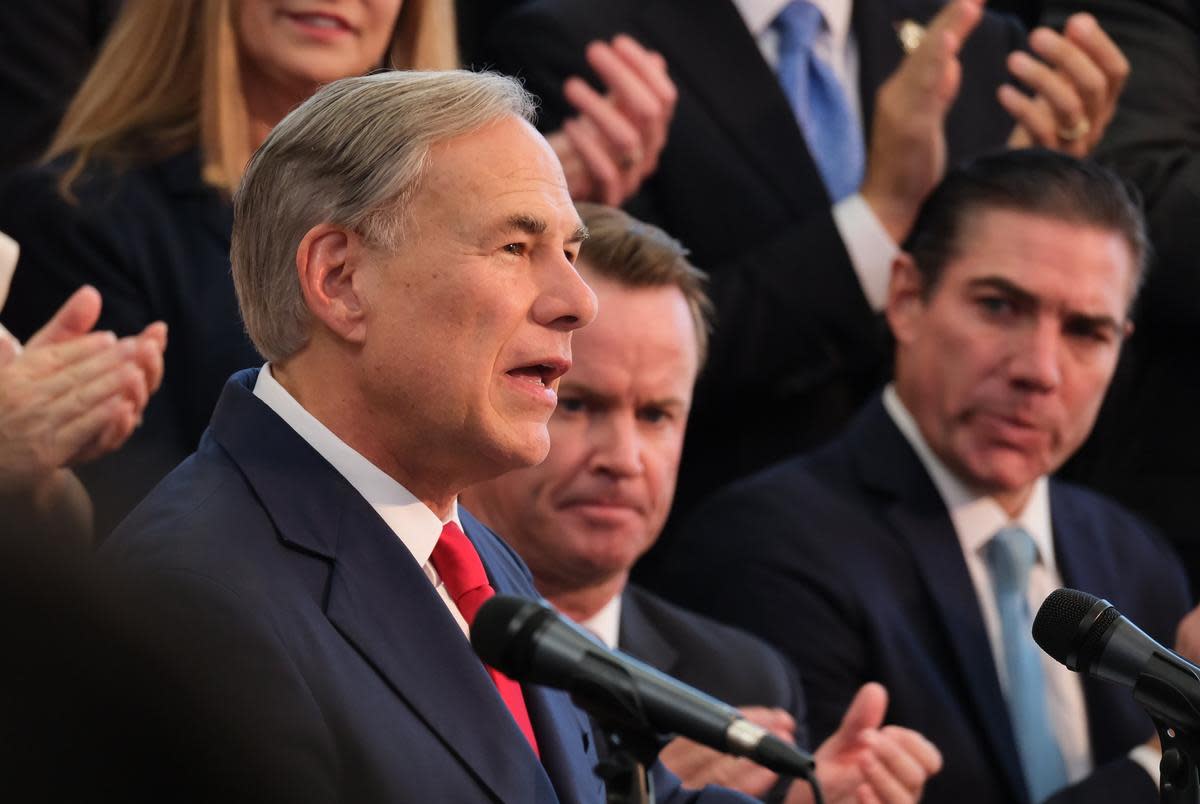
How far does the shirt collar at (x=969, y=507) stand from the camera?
122 inches

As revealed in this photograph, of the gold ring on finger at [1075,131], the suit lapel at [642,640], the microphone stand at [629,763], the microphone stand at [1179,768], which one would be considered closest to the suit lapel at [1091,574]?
the gold ring on finger at [1075,131]

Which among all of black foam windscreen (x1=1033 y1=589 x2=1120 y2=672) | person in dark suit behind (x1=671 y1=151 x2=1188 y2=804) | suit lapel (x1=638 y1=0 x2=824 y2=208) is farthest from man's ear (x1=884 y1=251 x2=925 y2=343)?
black foam windscreen (x1=1033 y1=589 x2=1120 y2=672)

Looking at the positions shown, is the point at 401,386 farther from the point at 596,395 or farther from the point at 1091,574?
the point at 1091,574

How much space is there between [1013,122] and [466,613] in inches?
92.5

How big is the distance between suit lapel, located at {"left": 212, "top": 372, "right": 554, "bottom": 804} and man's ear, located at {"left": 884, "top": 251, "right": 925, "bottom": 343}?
175 centimetres

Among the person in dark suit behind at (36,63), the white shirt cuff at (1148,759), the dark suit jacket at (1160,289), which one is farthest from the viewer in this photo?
the dark suit jacket at (1160,289)

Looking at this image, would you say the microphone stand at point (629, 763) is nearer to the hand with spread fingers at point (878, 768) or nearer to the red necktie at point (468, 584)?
the red necktie at point (468, 584)

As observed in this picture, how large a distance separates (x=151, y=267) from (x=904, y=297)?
1345mm

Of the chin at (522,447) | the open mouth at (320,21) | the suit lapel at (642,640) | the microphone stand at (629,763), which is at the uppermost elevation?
the open mouth at (320,21)

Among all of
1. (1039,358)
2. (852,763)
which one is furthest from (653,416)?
(1039,358)

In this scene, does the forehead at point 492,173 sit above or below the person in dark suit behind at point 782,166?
above

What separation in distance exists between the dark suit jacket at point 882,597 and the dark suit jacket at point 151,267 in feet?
2.94

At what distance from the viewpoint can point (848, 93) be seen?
3.54 meters

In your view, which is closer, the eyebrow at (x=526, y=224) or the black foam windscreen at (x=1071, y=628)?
the black foam windscreen at (x=1071, y=628)
